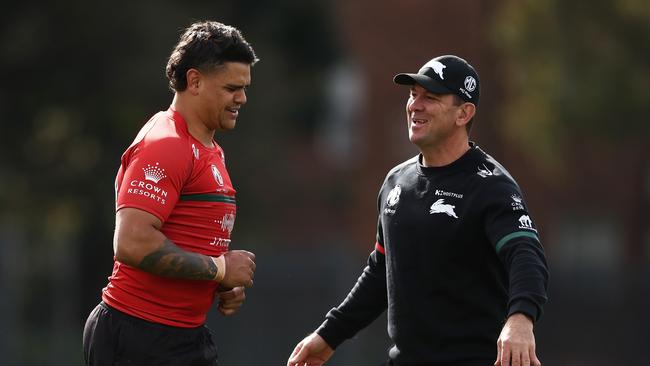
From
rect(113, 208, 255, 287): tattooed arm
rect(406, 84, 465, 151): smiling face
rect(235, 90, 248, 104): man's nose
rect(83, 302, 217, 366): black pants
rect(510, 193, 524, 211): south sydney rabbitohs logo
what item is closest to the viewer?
rect(113, 208, 255, 287): tattooed arm

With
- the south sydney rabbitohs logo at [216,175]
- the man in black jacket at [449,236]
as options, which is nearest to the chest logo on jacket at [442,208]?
the man in black jacket at [449,236]

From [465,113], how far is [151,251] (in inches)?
72.1

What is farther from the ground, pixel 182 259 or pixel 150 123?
pixel 150 123

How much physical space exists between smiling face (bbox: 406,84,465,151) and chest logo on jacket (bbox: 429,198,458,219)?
33cm

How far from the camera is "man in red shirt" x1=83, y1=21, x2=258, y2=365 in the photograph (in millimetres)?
5941

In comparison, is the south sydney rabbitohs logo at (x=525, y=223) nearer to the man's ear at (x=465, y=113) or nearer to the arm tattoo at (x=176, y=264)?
the man's ear at (x=465, y=113)

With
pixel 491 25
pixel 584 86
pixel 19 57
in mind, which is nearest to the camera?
pixel 584 86

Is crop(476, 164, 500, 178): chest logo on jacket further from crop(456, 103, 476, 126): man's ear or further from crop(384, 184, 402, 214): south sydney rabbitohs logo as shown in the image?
crop(384, 184, 402, 214): south sydney rabbitohs logo

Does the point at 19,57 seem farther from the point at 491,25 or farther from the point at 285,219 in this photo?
the point at 285,219

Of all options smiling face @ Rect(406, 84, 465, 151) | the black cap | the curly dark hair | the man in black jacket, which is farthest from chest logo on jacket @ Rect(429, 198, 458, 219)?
the curly dark hair

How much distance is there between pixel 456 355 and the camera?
646cm

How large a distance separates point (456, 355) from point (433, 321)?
0.20 m

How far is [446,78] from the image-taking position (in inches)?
263

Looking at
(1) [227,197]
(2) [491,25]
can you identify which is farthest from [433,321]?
(2) [491,25]
